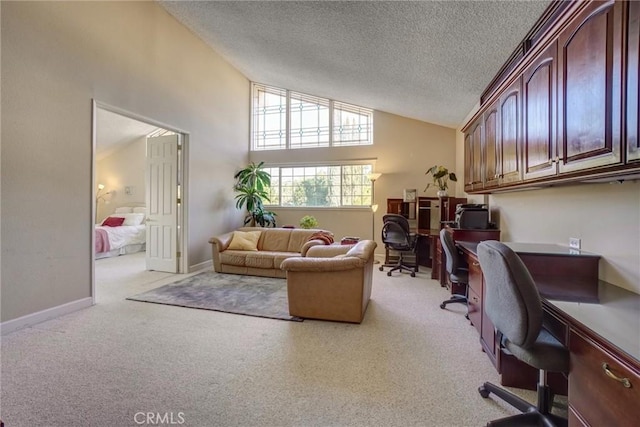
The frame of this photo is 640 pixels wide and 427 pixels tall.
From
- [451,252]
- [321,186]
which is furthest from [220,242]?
[451,252]

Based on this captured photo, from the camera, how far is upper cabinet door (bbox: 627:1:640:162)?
1.06 m

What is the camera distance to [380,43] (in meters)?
3.24

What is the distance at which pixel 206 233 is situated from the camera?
541 cm

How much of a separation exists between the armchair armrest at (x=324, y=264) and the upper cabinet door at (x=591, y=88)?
1.75 meters

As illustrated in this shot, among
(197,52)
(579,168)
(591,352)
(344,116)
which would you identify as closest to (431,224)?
(344,116)

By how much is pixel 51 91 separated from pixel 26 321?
2.33m

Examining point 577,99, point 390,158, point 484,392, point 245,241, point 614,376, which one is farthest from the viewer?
point 390,158

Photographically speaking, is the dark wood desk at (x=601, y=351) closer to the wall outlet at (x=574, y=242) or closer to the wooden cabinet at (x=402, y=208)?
the wall outlet at (x=574, y=242)

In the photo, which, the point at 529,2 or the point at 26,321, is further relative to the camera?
the point at 26,321

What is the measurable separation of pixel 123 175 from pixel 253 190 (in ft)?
14.6

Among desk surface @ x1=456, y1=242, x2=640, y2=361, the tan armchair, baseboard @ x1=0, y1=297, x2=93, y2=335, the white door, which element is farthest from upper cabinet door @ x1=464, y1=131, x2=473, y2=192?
baseboard @ x1=0, y1=297, x2=93, y2=335

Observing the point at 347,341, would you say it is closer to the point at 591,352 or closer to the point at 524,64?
the point at 591,352

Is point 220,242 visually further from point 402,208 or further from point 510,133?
point 510,133

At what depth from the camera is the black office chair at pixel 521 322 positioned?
4.46 ft
